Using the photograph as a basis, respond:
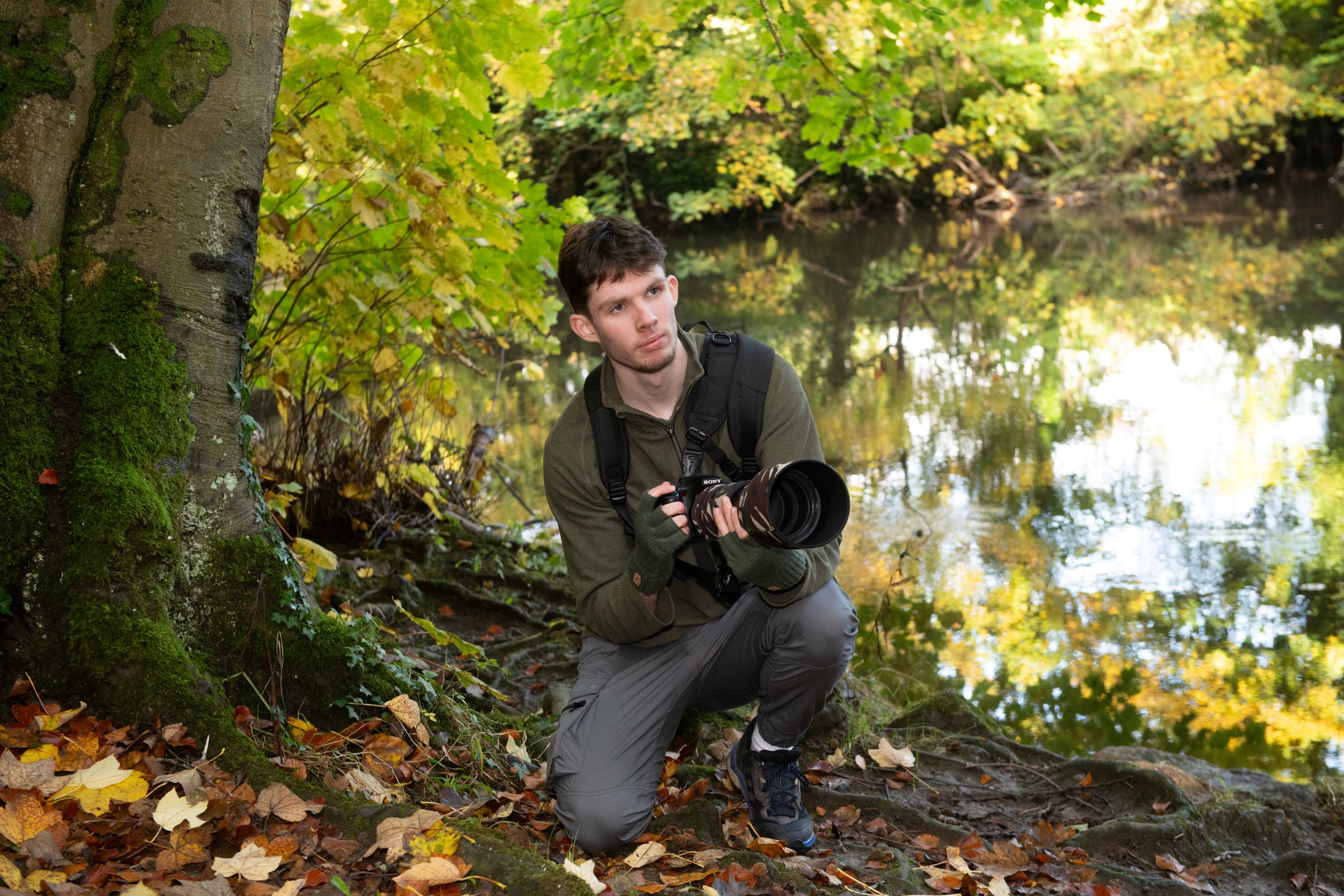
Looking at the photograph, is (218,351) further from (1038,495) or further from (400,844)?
(1038,495)

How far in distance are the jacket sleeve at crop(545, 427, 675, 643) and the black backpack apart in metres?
0.04

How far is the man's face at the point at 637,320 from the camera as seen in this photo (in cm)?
269

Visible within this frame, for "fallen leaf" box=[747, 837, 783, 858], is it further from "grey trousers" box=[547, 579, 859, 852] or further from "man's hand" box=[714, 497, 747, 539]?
"man's hand" box=[714, 497, 747, 539]

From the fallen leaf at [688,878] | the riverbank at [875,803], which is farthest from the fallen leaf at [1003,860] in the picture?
the fallen leaf at [688,878]

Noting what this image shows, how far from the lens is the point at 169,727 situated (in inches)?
84.6

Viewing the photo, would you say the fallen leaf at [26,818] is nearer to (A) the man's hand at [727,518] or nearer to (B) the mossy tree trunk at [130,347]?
(B) the mossy tree trunk at [130,347]

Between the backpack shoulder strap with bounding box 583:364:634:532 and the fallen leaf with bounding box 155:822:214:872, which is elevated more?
the backpack shoulder strap with bounding box 583:364:634:532

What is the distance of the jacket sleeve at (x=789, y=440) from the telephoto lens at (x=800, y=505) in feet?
1.09

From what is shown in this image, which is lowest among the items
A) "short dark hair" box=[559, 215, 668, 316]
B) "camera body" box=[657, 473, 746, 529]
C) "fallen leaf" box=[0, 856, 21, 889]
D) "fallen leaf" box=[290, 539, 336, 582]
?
"fallen leaf" box=[0, 856, 21, 889]

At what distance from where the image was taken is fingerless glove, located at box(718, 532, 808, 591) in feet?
7.93

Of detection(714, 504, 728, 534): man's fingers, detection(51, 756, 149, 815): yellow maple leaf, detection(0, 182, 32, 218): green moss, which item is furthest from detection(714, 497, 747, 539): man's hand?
detection(0, 182, 32, 218): green moss

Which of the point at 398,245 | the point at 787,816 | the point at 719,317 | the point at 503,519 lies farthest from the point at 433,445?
the point at 719,317

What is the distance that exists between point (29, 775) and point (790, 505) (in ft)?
4.94

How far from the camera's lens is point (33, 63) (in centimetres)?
226
